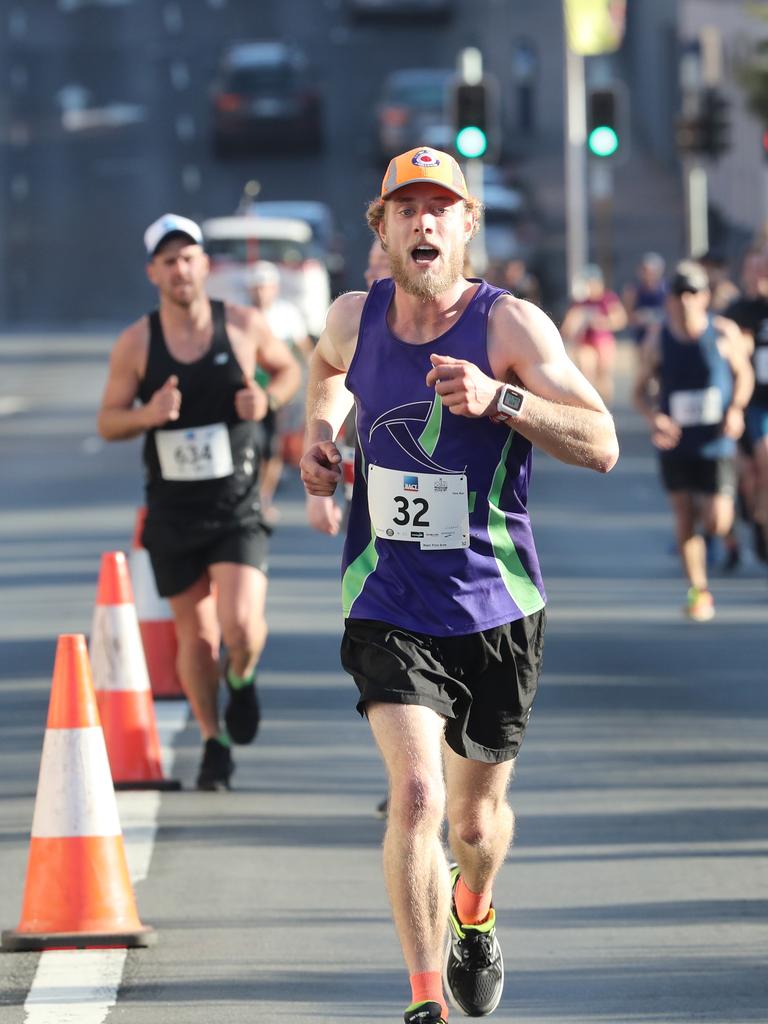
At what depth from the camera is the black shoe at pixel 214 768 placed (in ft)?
30.8

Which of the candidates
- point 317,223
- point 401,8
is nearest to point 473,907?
point 317,223

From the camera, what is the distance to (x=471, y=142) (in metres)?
28.3

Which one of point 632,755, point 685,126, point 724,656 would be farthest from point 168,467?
point 685,126

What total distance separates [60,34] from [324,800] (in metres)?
61.6

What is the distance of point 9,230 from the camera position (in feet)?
182

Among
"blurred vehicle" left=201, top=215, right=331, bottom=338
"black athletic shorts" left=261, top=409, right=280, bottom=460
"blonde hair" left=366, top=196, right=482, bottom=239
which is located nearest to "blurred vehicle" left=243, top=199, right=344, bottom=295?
"blurred vehicle" left=201, top=215, right=331, bottom=338

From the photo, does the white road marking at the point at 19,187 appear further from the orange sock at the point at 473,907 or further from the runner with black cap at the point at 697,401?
the orange sock at the point at 473,907

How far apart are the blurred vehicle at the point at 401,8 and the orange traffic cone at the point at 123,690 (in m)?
57.7

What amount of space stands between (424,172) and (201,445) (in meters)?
3.38

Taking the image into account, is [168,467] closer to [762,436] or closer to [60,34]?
[762,436]

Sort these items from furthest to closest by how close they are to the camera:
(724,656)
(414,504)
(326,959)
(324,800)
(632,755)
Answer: (724,656)
(632,755)
(324,800)
(326,959)
(414,504)

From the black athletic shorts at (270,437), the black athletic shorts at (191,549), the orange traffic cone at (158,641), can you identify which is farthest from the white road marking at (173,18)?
the black athletic shorts at (191,549)

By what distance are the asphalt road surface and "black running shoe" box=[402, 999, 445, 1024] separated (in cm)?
60

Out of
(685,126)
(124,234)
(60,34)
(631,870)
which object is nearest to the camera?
(631,870)
